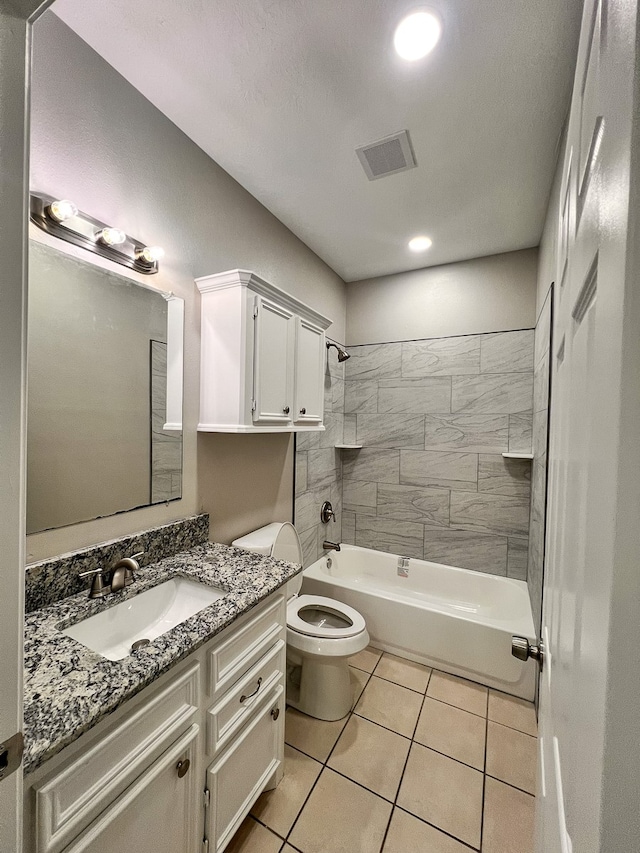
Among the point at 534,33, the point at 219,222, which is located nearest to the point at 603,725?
the point at 534,33

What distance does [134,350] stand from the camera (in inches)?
56.0

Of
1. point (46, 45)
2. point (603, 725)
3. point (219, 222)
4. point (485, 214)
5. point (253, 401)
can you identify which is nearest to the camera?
point (603, 725)

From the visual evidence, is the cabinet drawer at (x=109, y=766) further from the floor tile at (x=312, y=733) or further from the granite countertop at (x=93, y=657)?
the floor tile at (x=312, y=733)

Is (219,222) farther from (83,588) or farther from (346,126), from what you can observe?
(83,588)

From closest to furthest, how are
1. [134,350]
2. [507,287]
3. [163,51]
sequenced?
[163,51], [134,350], [507,287]

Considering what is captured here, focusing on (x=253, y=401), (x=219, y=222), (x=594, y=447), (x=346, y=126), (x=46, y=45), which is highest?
(x=346, y=126)

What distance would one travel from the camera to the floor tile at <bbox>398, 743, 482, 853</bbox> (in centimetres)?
136

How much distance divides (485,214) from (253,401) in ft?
6.02

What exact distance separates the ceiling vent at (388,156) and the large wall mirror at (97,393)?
1.14 metres

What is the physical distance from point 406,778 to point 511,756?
0.54 metres

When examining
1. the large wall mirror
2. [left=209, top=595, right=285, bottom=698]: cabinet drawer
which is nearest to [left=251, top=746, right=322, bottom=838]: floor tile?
[left=209, top=595, right=285, bottom=698]: cabinet drawer

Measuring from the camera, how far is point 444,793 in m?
1.47

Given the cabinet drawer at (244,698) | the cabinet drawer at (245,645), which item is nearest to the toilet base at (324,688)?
the cabinet drawer at (244,698)

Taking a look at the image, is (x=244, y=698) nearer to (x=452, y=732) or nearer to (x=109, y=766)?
(x=109, y=766)
